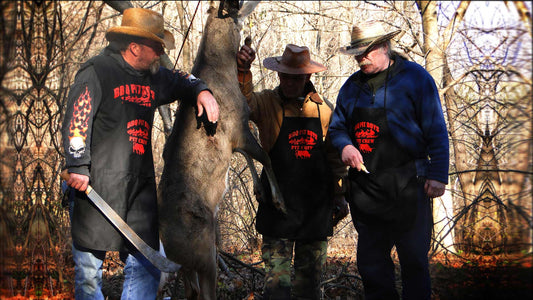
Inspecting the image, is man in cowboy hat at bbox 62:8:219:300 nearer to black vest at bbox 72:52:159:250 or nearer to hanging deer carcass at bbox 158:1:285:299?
black vest at bbox 72:52:159:250

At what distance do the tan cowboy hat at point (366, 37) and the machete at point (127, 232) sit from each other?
2.20 metres

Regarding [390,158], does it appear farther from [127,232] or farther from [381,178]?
[127,232]

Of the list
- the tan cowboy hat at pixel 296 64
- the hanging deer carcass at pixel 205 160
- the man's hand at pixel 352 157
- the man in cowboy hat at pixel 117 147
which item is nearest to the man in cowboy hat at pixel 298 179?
the tan cowboy hat at pixel 296 64

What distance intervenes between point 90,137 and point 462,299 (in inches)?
104

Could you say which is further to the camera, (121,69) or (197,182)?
(197,182)

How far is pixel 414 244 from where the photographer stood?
3723 millimetres

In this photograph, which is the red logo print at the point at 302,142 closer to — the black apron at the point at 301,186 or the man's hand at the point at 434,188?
the black apron at the point at 301,186

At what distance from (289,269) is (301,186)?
75cm

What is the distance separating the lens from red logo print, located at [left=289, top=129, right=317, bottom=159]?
14.4ft

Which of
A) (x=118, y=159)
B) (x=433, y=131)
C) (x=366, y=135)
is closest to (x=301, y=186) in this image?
(x=366, y=135)

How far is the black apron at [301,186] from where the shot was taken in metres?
4.33

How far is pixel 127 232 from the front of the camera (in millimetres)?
3297

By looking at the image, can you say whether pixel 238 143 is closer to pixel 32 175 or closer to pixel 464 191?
pixel 32 175

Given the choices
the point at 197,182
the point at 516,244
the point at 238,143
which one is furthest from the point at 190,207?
the point at 516,244
